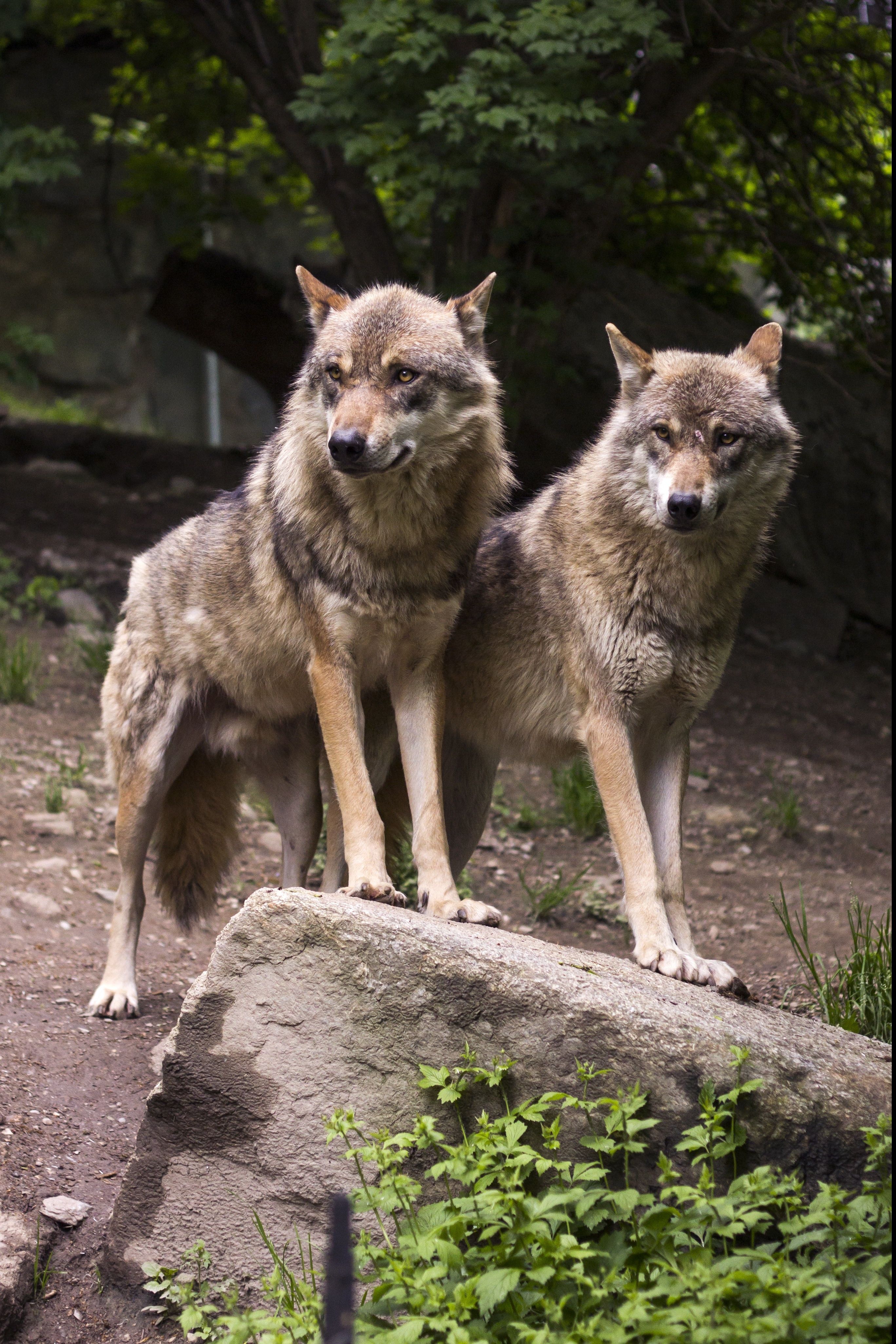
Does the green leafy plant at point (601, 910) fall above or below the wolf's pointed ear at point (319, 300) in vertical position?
below

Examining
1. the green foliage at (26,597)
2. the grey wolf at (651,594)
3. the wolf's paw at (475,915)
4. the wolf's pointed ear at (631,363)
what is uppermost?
the wolf's pointed ear at (631,363)

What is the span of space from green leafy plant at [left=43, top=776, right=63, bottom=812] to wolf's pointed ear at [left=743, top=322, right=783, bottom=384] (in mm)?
3769

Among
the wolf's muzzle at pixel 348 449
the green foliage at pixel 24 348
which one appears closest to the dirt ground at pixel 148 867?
the green foliage at pixel 24 348

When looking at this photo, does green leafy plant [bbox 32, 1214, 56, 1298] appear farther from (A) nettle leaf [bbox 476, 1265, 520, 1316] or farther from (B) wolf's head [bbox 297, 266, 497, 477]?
(B) wolf's head [bbox 297, 266, 497, 477]

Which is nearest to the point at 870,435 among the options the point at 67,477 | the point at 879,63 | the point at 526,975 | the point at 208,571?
the point at 879,63

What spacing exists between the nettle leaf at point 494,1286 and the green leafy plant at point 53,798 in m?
3.90

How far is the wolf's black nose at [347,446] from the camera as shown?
3.30 metres

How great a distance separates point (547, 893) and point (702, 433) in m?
2.58

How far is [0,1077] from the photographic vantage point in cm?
366

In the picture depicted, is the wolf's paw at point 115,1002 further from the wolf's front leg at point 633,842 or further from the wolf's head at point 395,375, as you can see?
the wolf's head at point 395,375

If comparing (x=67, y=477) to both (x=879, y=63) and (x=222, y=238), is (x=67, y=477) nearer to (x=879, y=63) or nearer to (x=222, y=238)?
(x=222, y=238)

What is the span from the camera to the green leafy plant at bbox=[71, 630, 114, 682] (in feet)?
23.3

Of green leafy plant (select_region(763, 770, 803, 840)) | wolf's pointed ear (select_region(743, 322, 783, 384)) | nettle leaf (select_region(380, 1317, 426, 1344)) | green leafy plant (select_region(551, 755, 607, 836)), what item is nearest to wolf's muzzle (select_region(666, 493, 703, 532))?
wolf's pointed ear (select_region(743, 322, 783, 384))

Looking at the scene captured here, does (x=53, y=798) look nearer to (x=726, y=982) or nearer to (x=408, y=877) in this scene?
(x=408, y=877)
